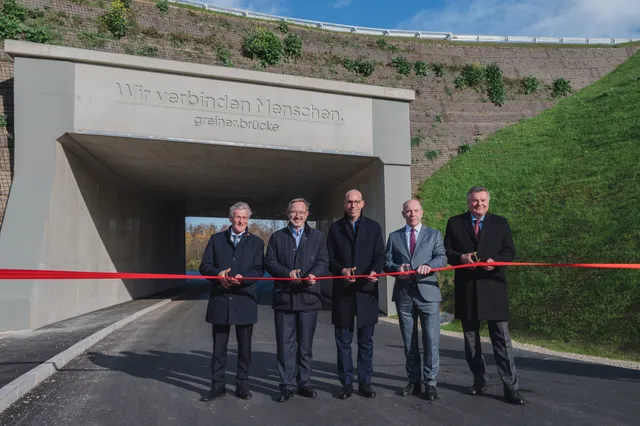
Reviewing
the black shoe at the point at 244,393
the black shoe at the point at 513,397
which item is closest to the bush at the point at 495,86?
the black shoe at the point at 513,397

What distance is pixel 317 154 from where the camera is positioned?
11781 mm

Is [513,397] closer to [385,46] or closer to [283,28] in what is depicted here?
[283,28]

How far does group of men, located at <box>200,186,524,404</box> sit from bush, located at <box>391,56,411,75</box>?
738 inches

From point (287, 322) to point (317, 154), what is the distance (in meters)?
7.62

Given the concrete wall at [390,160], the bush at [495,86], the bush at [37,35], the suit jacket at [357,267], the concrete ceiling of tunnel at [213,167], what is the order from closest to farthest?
1. the suit jacket at [357,267]
2. the concrete ceiling of tunnel at [213,167]
3. the concrete wall at [390,160]
4. the bush at [37,35]
5. the bush at [495,86]

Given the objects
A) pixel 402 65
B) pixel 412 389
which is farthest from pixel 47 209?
pixel 402 65

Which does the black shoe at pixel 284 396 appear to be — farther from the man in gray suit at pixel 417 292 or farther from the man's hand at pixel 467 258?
the man's hand at pixel 467 258

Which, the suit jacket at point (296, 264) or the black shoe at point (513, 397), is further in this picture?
the suit jacket at point (296, 264)

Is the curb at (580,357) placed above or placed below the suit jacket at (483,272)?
below

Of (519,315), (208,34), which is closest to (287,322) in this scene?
(519,315)

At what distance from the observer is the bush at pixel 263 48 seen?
19500mm

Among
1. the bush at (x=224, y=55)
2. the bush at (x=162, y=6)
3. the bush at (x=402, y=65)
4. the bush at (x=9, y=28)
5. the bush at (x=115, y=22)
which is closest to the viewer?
the bush at (x=9, y=28)

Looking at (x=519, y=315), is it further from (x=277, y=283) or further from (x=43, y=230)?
(x=43, y=230)

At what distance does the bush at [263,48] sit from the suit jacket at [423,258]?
16.2m
